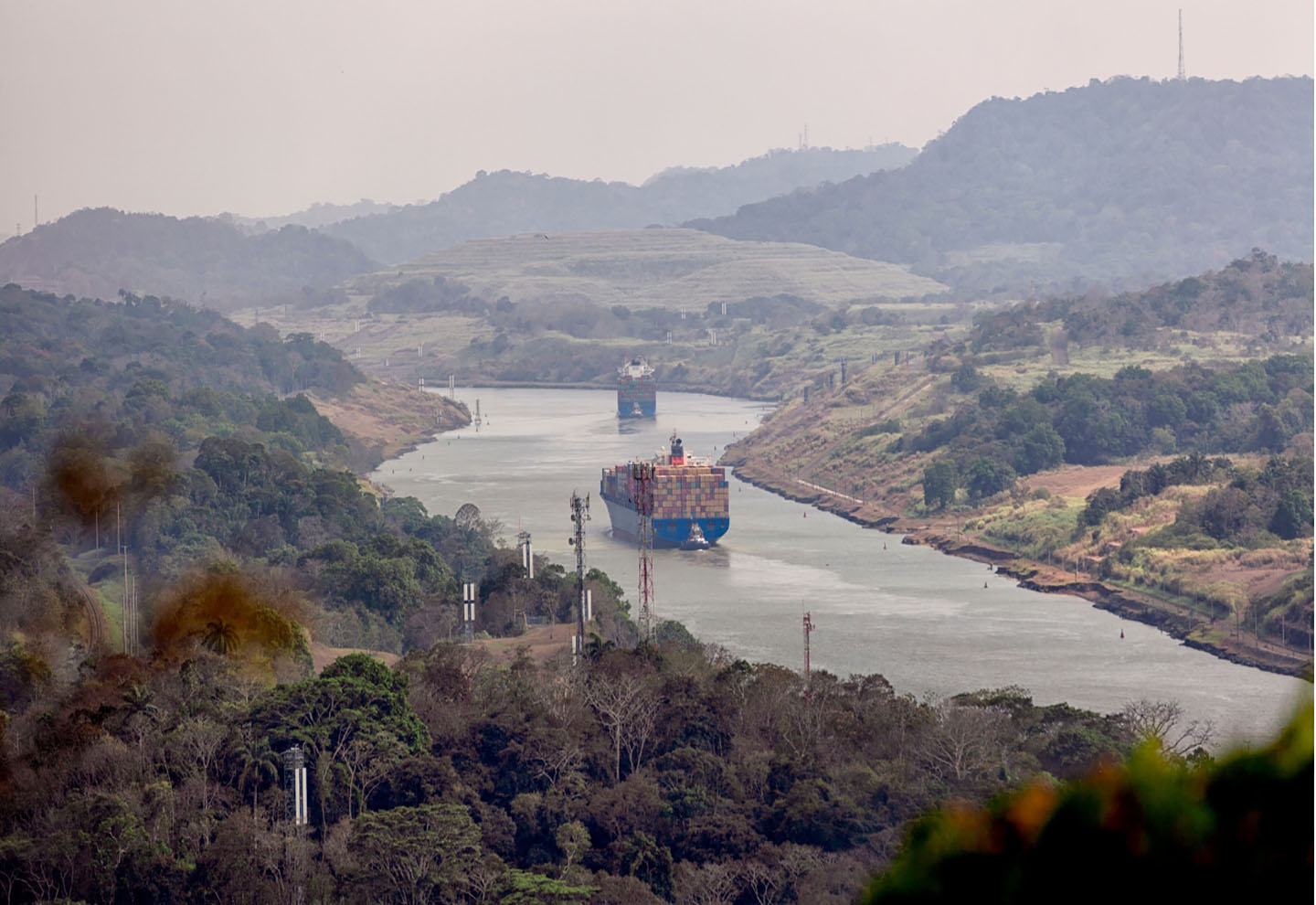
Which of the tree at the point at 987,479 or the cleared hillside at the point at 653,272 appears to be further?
the cleared hillside at the point at 653,272

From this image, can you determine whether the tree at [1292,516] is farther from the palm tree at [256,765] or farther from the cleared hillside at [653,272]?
the cleared hillside at [653,272]

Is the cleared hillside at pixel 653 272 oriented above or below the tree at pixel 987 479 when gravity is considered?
above

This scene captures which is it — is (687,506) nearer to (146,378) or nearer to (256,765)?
(256,765)

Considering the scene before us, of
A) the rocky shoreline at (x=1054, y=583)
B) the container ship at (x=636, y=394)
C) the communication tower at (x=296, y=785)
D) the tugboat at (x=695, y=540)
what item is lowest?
the rocky shoreline at (x=1054, y=583)

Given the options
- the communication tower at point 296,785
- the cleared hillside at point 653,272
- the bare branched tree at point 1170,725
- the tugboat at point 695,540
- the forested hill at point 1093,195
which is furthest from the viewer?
the forested hill at point 1093,195

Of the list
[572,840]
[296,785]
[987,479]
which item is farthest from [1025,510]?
[296,785]

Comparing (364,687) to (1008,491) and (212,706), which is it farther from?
(1008,491)

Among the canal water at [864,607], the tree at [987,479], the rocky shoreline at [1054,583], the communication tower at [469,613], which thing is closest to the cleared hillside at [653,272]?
the canal water at [864,607]

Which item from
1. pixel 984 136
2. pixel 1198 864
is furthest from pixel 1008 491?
pixel 984 136
